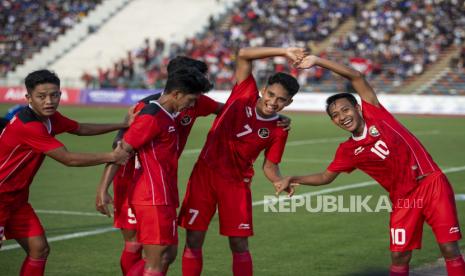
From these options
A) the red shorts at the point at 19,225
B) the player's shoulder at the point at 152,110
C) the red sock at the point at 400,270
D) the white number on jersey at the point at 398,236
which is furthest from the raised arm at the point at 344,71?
the red shorts at the point at 19,225

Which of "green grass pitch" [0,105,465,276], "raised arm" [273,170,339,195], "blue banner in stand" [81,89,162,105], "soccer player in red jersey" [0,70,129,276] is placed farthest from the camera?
"blue banner in stand" [81,89,162,105]

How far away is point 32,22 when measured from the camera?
59.9 metres

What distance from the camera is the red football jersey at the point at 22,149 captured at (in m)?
7.20

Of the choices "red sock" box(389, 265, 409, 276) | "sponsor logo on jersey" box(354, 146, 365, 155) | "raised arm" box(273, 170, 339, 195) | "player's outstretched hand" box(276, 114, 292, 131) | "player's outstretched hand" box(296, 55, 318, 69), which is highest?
"player's outstretched hand" box(296, 55, 318, 69)

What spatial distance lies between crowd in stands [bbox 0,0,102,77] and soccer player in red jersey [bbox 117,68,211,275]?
2046 inches

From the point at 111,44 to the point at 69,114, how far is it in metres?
21.5

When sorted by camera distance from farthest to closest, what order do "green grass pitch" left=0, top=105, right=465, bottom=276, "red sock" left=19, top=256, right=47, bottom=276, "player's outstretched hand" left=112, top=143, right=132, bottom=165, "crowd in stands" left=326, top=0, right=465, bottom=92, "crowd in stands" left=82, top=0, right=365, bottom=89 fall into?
"crowd in stands" left=82, top=0, right=365, bottom=89 < "crowd in stands" left=326, top=0, right=465, bottom=92 < "green grass pitch" left=0, top=105, right=465, bottom=276 < "red sock" left=19, top=256, right=47, bottom=276 < "player's outstretched hand" left=112, top=143, right=132, bottom=165

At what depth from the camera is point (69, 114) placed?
3794cm

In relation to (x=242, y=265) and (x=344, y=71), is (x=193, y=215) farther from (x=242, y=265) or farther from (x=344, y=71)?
(x=344, y=71)

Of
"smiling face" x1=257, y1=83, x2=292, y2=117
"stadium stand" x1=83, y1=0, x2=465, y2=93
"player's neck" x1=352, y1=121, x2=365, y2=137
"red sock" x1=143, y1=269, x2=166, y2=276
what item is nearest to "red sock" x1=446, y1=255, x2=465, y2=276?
"player's neck" x1=352, y1=121, x2=365, y2=137

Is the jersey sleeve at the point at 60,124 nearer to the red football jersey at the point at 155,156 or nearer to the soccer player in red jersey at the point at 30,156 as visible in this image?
the soccer player in red jersey at the point at 30,156

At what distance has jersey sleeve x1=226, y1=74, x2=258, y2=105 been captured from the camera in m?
8.23

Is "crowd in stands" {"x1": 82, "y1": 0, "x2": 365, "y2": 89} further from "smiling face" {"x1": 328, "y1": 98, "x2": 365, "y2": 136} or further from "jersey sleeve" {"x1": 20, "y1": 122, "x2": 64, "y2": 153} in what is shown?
"jersey sleeve" {"x1": 20, "y1": 122, "x2": 64, "y2": 153}

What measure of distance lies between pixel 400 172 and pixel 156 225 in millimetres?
2425
